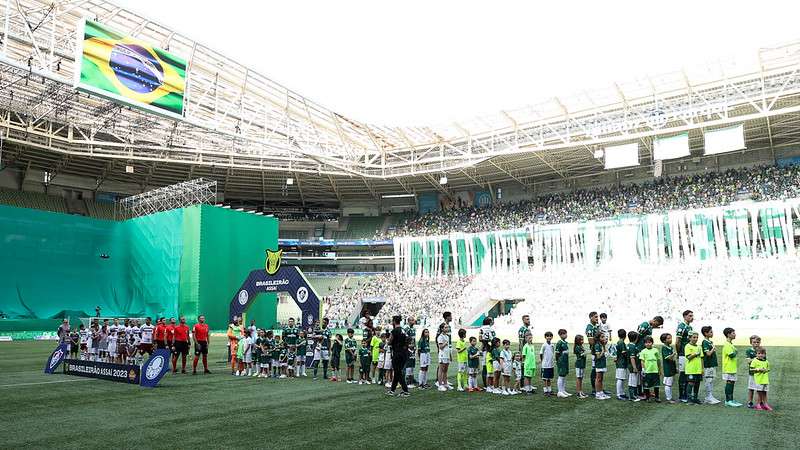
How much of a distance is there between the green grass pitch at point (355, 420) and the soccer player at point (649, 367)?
447 millimetres

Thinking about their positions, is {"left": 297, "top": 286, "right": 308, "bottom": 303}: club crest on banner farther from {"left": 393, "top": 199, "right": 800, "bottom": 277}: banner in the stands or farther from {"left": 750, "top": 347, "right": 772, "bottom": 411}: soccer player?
{"left": 393, "top": 199, "right": 800, "bottom": 277}: banner in the stands

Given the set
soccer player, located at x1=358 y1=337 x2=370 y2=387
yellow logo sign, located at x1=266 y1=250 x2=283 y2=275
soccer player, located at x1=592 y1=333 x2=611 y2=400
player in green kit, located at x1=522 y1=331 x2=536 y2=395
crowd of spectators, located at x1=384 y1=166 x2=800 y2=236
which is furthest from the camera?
crowd of spectators, located at x1=384 y1=166 x2=800 y2=236

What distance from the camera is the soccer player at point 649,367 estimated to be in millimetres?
10469

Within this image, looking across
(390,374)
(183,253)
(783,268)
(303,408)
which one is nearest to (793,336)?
(783,268)

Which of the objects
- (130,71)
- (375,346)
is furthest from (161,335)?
(130,71)

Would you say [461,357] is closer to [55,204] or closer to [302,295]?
[302,295]

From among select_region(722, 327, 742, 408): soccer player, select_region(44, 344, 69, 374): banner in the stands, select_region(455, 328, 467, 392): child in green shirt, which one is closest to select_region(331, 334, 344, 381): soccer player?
select_region(455, 328, 467, 392): child in green shirt

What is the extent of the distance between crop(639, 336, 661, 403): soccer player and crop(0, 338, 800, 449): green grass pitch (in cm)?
45

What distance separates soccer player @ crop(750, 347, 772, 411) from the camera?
31.1ft

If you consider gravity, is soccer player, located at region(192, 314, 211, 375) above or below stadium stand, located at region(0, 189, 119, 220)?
below

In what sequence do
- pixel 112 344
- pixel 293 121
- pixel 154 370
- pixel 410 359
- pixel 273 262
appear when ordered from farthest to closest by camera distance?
pixel 293 121 → pixel 273 262 → pixel 112 344 → pixel 410 359 → pixel 154 370

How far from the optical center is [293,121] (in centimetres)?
3459

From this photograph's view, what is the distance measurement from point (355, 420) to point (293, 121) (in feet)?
91.9

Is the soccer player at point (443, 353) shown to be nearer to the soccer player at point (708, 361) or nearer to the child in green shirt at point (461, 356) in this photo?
the child in green shirt at point (461, 356)
